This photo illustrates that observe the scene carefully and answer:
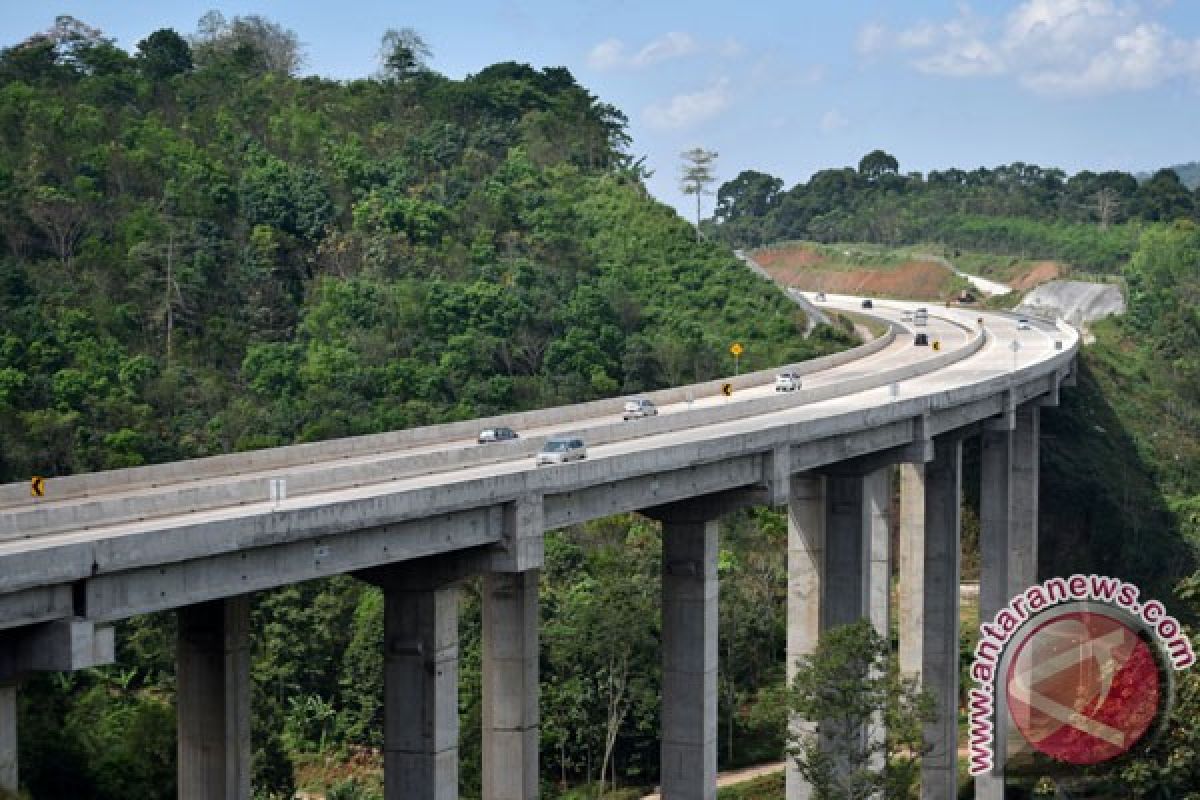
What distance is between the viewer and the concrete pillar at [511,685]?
150 feet

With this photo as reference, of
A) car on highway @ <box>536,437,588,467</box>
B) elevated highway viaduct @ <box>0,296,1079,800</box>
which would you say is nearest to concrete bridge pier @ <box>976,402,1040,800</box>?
elevated highway viaduct @ <box>0,296,1079,800</box>

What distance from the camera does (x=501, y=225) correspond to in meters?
119

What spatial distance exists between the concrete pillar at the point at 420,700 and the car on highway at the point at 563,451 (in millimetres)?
8102

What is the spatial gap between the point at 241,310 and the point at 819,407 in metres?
44.0

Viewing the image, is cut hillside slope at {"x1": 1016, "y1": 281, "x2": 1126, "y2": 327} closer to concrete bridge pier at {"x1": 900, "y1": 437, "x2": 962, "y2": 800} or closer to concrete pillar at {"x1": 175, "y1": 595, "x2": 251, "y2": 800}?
concrete bridge pier at {"x1": 900, "y1": 437, "x2": 962, "y2": 800}

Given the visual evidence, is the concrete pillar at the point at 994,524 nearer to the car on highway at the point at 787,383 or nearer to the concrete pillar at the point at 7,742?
the car on highway at the point at 787,383

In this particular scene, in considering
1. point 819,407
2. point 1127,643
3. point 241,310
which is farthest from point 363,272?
point 1127,643

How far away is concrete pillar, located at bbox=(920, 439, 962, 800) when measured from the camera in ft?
235

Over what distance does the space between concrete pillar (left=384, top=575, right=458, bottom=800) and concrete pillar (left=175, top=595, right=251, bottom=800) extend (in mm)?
2849

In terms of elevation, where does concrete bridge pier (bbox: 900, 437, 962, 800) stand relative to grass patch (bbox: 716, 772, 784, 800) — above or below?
above

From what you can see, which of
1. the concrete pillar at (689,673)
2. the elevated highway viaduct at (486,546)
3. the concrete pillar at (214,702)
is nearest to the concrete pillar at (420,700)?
the elevated highway viaduct at (486,546)

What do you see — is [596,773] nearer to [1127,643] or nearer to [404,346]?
[1127,643]

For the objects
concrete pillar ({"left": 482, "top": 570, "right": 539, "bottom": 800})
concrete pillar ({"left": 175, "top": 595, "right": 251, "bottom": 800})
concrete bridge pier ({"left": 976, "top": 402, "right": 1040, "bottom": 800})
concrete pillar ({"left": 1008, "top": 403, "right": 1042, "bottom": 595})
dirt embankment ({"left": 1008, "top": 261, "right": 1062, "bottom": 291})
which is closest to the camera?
concrete pillar ({"left": 175, "top": 595, "right": 251, "bottom": 800})

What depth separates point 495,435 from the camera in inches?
2188
